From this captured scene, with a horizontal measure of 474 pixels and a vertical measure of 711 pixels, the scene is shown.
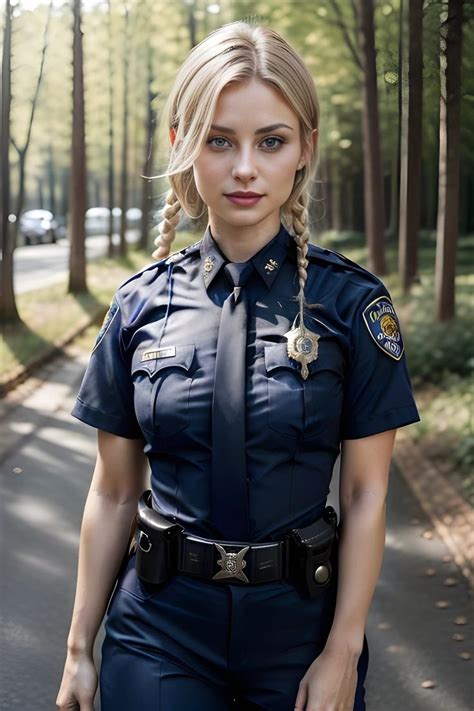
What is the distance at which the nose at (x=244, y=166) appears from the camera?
2.13 m

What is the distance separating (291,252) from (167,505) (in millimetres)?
577

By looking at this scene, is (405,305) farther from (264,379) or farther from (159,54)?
(264,379)

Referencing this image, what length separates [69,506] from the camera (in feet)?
20.0

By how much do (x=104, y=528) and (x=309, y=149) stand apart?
90cm

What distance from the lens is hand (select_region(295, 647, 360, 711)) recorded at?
2082 millimetres

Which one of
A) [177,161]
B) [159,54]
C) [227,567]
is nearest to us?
[227,567]

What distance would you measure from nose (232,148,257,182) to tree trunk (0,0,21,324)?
13.0ft

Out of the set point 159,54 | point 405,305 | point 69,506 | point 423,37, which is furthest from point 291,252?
point 159,54

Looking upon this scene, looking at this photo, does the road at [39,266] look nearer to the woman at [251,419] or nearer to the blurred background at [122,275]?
the blurred background at [122,275]

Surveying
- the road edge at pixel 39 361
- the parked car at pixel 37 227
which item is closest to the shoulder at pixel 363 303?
the road edge at pixel 39 361

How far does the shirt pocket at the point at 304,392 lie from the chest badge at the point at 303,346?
10 millimetres

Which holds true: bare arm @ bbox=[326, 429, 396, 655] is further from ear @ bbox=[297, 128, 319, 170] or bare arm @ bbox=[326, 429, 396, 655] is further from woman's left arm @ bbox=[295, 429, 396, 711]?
ear @ bbox=[297, 128, 319, 170]

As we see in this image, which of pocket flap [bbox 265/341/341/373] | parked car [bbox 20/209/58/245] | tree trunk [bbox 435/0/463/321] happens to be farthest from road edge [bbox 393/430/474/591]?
parked car [bbox 20/209/58/245]

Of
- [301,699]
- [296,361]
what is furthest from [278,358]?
[301,699]
